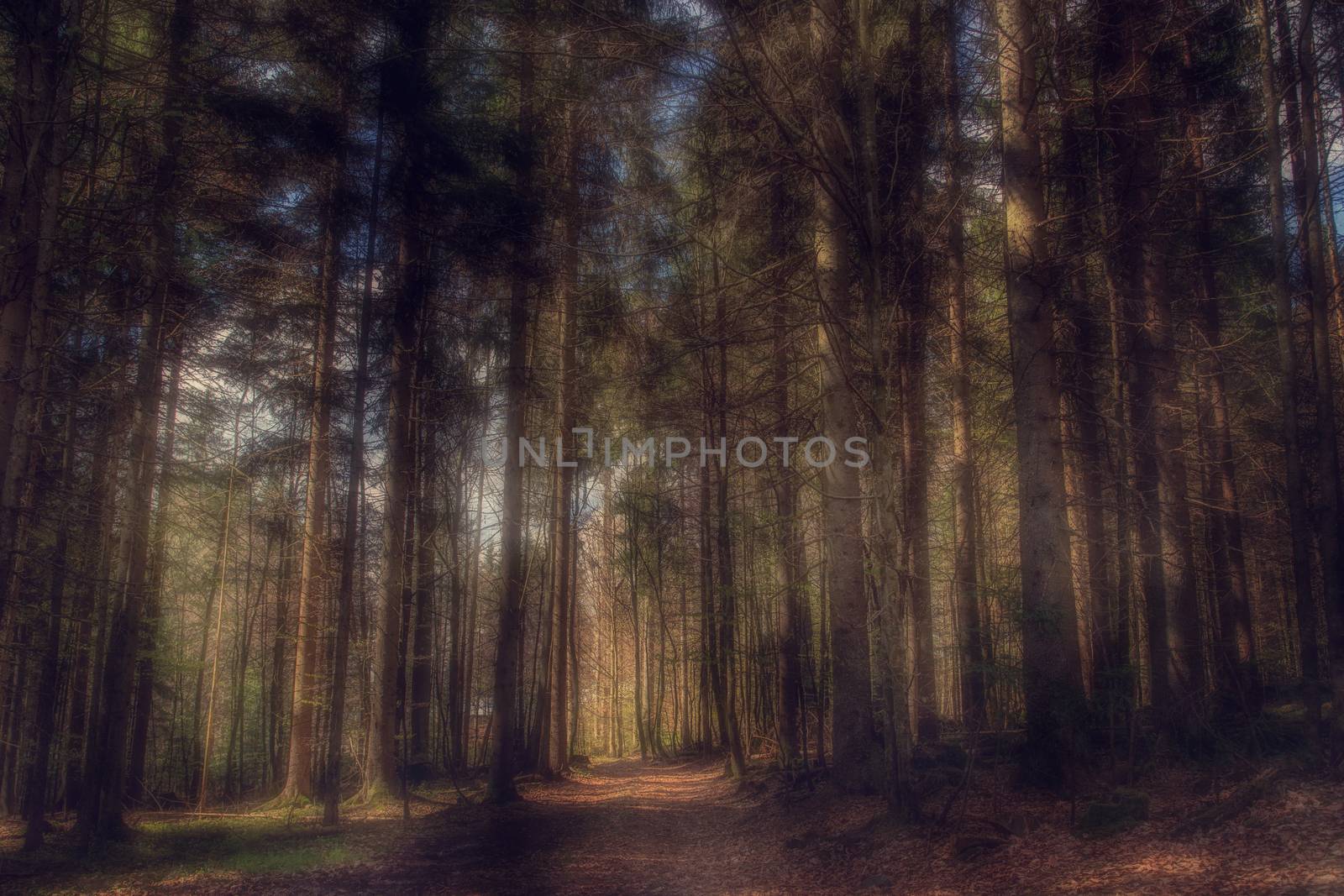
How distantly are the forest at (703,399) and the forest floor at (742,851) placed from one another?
0.24ft

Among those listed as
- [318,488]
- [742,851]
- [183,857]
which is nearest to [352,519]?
[318,488]

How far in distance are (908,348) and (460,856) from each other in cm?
918

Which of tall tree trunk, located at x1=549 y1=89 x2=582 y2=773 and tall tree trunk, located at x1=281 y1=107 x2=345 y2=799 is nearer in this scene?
tall tree trunk, located at x1=281 y1=107 x2=345 y2=799

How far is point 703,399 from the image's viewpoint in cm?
1404

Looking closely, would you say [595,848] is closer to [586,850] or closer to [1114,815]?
[586,850]

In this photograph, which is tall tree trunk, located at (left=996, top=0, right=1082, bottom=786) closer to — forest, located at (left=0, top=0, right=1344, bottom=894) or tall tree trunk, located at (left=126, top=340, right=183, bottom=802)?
forest, located at (left=0, top=0, right=1344, bottom=894)

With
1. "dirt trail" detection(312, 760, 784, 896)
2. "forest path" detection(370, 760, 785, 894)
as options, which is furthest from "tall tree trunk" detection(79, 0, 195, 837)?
"forest path" detection(370, 760, 785, 894)

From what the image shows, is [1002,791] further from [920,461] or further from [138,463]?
[138,463]

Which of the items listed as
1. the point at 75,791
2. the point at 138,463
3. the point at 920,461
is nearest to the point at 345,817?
the point at 138,463

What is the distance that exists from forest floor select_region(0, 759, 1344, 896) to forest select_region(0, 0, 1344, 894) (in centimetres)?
7

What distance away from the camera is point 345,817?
11125mm

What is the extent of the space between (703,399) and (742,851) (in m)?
7.59

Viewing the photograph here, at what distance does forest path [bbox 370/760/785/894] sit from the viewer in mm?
7688

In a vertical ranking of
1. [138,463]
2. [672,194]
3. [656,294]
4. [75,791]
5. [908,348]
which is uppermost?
[672,194]
